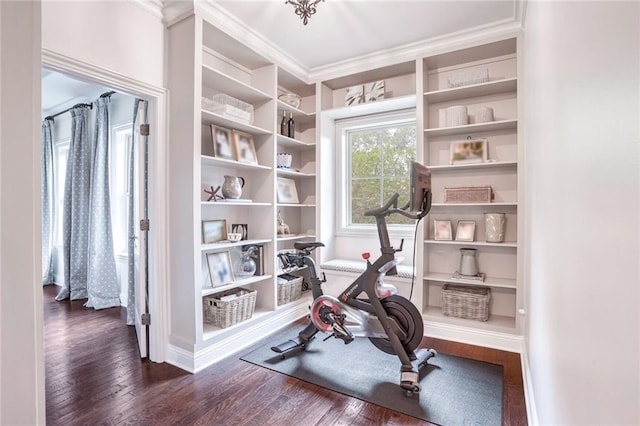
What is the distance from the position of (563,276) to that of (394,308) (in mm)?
1453

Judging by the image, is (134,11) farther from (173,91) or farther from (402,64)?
(402,64)

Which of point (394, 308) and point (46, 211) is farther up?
point (46, 211)

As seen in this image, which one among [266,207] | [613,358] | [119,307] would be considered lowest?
[119,307]

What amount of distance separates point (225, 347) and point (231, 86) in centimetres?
223

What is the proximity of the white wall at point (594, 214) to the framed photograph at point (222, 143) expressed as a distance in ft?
7.60

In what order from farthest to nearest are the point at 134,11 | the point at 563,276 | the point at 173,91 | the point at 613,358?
the point at 173,91, the point at 134,11, the point at 563,276, the point at 613,358

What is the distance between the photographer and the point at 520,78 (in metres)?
2.67

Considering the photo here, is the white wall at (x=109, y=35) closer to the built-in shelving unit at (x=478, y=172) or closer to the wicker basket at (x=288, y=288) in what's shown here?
the wicker basket at (x=288, y=288)

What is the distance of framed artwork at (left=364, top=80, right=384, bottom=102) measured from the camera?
3.43 meters

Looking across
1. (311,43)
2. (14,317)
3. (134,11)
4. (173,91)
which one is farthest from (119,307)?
(14,317)

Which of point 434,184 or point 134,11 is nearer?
point 134,11

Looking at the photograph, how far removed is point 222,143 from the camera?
284cm

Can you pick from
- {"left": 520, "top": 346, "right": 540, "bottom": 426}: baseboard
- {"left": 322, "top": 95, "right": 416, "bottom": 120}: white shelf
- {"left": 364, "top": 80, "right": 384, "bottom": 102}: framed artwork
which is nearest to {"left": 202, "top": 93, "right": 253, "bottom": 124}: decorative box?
{"left": 322, "top": 95, "right": 416, "bottom": 120}: white shelf

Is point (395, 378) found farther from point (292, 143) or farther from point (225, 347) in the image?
point (292, 143)
